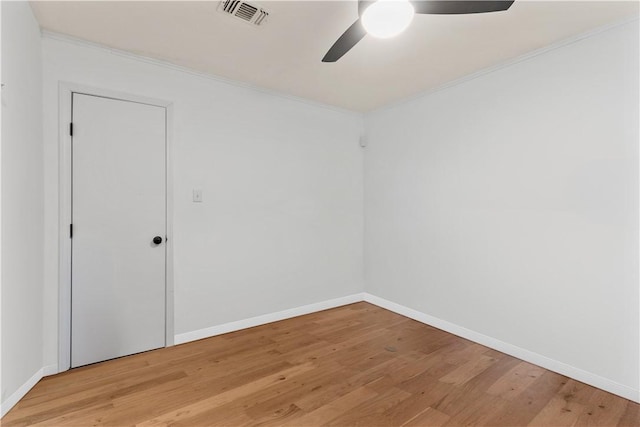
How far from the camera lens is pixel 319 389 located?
7.11ft

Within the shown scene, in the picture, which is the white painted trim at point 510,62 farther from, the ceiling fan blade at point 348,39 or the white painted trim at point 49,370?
the white painted trim at point 49,370

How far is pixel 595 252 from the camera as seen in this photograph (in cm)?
224

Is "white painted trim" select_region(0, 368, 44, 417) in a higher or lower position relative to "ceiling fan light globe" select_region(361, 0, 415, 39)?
lower

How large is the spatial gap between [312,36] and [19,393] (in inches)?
123

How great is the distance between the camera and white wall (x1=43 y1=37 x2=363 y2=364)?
244 centimetres

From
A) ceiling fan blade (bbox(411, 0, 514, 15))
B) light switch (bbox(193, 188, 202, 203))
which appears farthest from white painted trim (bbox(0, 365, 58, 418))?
ceiling fan blade (bbox(411, 0, 514, 15))

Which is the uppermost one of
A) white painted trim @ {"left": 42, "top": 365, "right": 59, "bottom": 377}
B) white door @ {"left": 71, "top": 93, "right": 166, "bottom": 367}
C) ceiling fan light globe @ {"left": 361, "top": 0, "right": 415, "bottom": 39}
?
ceiling fan light globe @ {"left": 361, "top": 0, "right": 415, "bottom": 39}

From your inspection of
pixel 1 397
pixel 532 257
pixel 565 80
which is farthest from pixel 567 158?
pixel 1 397

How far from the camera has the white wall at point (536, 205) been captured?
2131 mm

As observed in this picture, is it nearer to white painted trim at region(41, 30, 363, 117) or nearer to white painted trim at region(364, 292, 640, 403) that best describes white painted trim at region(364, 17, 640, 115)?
white painted trim at region(41, 30, 363, 117)

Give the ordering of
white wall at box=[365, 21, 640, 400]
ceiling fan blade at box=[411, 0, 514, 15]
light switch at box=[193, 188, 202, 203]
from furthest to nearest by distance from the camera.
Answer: light switch at box=[193, 188, 202, 203]
white wall at box=[365, 21, 640, 400]
ceiling fan blade at box=[411, 0, 514, 15]

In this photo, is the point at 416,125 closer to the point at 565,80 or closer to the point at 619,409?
the point at 565,80

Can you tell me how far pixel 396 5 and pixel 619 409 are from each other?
9.11ft

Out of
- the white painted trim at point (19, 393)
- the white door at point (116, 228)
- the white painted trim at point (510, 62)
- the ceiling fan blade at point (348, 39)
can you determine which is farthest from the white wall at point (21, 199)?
the white painted trim at point (510, 62)
